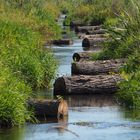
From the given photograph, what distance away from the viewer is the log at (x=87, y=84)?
1945cm

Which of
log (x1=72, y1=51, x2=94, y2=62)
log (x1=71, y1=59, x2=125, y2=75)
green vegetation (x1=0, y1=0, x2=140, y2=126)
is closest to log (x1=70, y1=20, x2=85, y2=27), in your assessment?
green vegetation (x1=0, y1=0, x2=140, y2=126)

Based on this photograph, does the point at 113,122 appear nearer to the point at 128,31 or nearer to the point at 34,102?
the point at 34,102

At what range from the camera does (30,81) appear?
20094 mm

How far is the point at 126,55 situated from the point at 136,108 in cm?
704

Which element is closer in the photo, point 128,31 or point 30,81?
point 30,81

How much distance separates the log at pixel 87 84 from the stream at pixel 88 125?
1.64 ft

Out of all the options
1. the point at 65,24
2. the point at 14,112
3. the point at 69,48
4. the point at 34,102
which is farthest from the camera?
the point at 65,24

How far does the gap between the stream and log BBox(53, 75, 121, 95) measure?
50 centimetres

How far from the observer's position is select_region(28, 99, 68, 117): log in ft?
52.0

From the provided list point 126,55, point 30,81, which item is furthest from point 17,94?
point 126,55

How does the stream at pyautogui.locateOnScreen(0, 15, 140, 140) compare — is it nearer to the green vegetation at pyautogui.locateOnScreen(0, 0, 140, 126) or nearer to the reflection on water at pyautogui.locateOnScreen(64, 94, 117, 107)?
the reflection on water at pyautogui.locateOnScreen(64, 94, 117, 107)

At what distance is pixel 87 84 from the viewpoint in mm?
19500

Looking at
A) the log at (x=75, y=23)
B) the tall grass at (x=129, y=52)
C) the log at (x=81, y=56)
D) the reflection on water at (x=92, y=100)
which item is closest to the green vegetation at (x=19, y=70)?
the reflection on water at (x=92, y=100)

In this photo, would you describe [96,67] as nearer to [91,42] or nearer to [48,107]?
[48,107]
